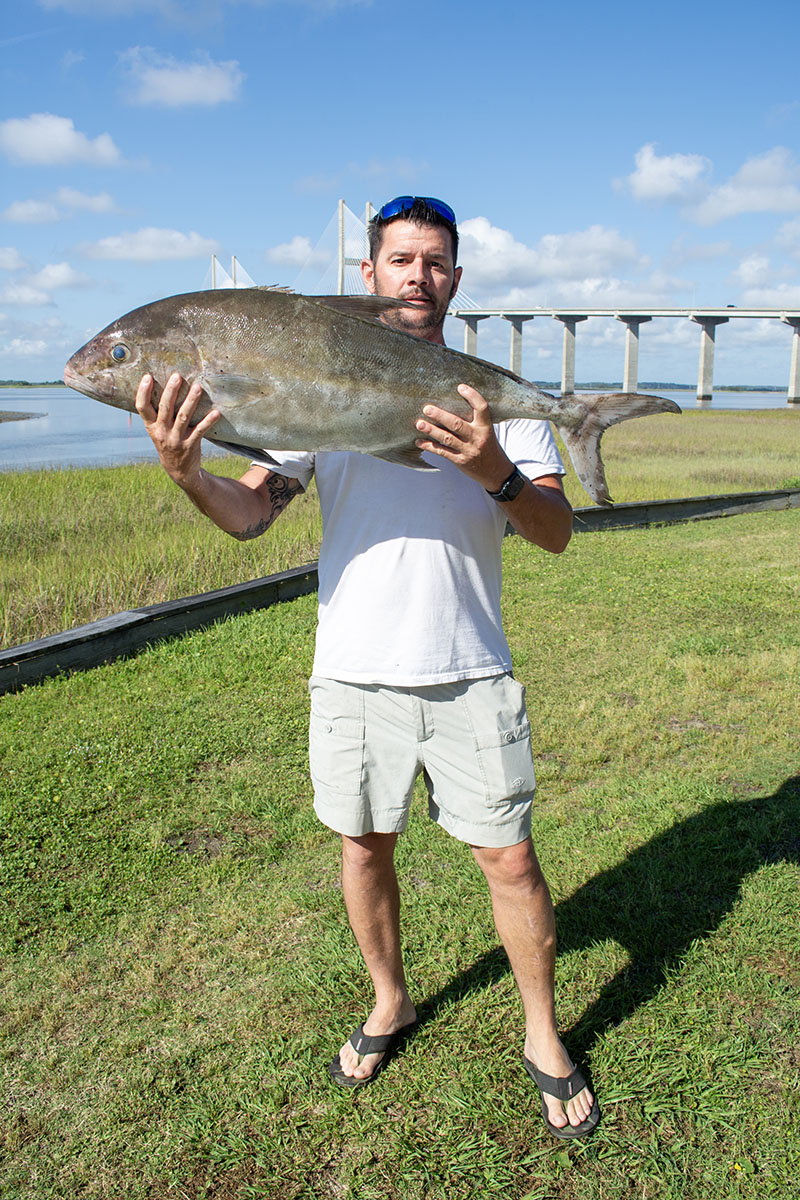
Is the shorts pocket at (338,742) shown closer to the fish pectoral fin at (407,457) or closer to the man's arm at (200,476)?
the man's arm at (200,476)

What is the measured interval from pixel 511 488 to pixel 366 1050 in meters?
1.96

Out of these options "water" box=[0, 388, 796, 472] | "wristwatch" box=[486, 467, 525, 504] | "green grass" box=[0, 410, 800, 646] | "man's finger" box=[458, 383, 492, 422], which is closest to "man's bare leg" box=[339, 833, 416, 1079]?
"wristwatch" box=[486, 467, 525, 504]

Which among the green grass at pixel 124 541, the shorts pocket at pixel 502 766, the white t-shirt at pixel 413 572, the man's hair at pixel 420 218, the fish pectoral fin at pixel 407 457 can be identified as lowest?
the green grass at pixel 124 541

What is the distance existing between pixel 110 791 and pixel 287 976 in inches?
72.8

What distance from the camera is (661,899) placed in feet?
12.8

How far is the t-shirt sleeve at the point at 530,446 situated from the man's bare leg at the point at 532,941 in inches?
45.5

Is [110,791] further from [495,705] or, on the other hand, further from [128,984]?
[495,705]

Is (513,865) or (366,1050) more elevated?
(513,865)

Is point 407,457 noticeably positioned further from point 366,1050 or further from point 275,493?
point 366,1050

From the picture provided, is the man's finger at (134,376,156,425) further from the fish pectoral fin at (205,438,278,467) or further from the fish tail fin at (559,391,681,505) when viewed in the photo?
the fish tail fin at (559,391,681,505)

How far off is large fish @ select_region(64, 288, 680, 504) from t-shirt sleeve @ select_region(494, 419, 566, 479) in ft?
0.95

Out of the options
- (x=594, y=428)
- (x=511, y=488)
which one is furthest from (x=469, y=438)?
(x=594, y=428)

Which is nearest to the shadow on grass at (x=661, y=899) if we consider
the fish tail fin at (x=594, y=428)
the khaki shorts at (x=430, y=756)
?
the khaki shorts at (x=430, y=756)

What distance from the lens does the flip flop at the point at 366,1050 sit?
9.63 feet
